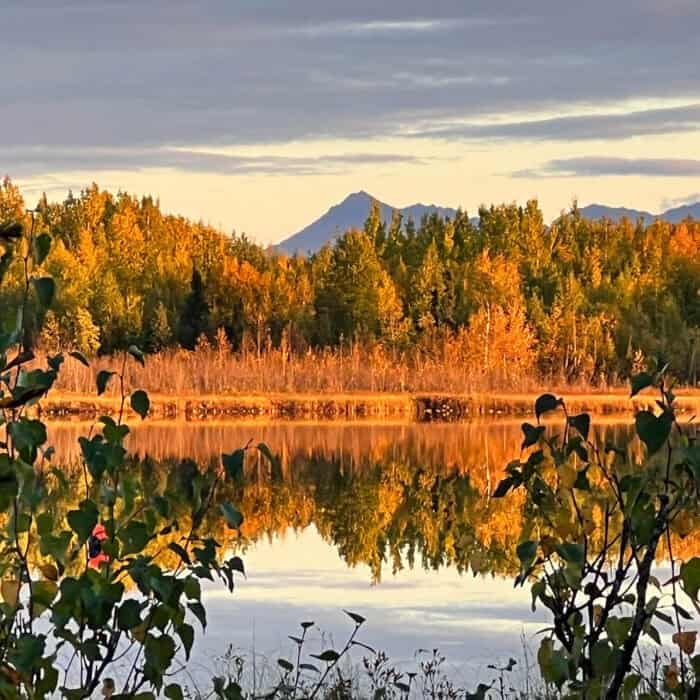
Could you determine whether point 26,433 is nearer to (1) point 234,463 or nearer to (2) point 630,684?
(1) point 234,463

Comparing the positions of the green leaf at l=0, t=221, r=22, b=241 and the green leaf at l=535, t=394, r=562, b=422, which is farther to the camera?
the green leaf at l=535, t=394, r=562, b=422

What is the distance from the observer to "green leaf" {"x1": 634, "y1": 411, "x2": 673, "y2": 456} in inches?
94.8

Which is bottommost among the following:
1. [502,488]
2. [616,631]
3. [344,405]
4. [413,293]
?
[344,405]

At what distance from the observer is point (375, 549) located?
595 inches

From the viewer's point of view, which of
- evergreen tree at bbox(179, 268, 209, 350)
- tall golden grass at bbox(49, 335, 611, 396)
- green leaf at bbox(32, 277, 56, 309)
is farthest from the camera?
evergreen tree at bbox(179, 268, 209, 350)

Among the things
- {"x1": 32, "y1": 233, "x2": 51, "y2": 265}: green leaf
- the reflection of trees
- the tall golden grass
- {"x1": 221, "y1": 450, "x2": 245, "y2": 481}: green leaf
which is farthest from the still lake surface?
the tall golden grass

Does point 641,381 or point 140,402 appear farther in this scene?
point 140,402

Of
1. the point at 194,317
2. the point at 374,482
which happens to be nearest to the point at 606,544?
the point at 374,482

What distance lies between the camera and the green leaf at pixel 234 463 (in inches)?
110

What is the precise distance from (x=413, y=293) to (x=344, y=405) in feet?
71.1

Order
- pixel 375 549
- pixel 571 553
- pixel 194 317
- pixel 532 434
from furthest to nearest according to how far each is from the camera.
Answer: pixel 194 317, pixel 375 549, pixel 532 434, pixel 571 553

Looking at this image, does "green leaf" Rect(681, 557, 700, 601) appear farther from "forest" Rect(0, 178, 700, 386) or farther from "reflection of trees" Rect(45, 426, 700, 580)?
"forest" Rect(0, 178, 700, 386)

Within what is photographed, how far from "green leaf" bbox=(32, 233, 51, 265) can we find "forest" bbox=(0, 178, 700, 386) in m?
38.3

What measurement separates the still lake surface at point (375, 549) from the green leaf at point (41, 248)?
110 cm
